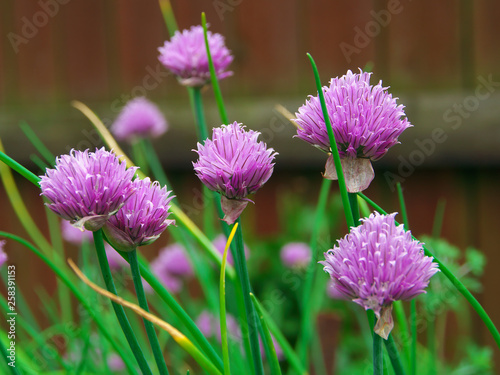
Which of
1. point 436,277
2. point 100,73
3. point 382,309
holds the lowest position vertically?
point 382,309

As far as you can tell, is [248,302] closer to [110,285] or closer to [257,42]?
[110,285]

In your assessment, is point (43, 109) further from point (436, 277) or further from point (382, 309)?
point (382, 309)

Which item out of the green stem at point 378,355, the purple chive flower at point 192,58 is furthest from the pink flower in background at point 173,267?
the green stem at point 378,355

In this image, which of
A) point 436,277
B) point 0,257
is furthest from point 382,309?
point 436,277

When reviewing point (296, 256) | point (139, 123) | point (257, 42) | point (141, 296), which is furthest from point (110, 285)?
point (257, 42)

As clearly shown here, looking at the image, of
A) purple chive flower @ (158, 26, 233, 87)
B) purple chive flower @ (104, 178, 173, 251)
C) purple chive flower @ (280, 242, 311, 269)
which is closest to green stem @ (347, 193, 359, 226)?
purple chive flower @ (104, 178, 173, 251)

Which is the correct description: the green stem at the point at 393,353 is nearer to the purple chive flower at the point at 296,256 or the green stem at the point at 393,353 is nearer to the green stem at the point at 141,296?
the green stem at the point at 141,296
